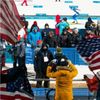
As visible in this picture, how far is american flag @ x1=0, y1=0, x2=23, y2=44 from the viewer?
27.6ft

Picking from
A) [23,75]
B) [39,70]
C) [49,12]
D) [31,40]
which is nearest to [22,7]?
[49,12]

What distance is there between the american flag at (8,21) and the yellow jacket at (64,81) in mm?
2733

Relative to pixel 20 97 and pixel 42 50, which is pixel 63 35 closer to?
pixel 42 50

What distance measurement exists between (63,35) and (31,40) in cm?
108

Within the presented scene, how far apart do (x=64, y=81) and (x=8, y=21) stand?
10.7 ft

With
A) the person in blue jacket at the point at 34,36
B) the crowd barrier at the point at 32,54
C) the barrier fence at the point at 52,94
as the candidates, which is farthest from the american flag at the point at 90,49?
the person in blue jacket at the point at 34,36

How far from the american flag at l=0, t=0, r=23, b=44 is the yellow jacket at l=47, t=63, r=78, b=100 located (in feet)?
8.97

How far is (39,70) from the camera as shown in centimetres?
1484

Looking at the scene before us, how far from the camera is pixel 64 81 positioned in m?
11.6

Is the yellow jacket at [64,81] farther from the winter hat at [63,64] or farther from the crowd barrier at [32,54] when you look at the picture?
the crowd barrier at [32,54]

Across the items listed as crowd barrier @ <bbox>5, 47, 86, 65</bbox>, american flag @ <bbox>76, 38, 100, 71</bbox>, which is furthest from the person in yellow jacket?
crowd barrier @ <bbox>5, 47, 86, 65</bbox>

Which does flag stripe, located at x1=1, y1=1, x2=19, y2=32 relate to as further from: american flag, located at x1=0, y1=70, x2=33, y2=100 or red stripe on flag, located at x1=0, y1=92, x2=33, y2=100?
red stripe on flag, located at x1=0, y1=92, x2=33, y2=100

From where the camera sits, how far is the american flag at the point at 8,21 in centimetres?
841

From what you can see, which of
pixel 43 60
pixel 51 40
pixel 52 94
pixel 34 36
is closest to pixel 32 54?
pixel 34 36
